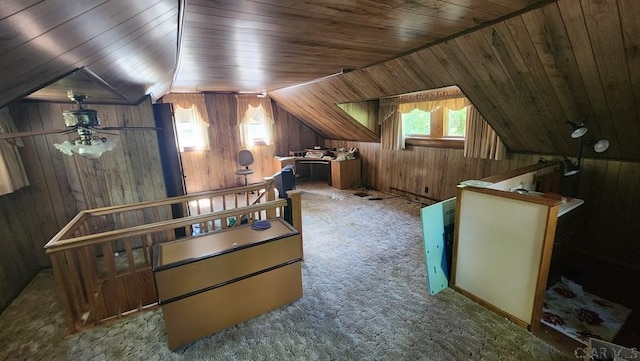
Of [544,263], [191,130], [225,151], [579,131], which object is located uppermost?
[191,130]

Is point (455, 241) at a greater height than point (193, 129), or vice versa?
point (193, 129)

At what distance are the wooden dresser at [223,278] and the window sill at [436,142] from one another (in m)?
3.26

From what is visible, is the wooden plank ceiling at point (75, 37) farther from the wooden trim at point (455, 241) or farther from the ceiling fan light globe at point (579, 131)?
the ceiling fan light globe at point (579, 131)

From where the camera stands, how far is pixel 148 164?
136 inches

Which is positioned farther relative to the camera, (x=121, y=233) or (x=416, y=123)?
(x=416, y=123)

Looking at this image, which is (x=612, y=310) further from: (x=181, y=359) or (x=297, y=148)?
(x=297, y=148)

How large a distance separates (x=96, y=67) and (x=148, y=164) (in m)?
2.15

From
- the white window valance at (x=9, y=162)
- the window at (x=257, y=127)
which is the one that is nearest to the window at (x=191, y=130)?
the window at (x=257, y=127)

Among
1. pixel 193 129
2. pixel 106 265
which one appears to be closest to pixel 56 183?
pixel 106 265

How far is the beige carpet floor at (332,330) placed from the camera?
6.12 ft

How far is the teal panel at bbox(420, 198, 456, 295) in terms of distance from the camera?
2.41 m

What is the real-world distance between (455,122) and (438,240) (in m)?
2.64

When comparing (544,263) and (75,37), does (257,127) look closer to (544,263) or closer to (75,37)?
(75,37)

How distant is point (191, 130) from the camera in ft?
19.9
